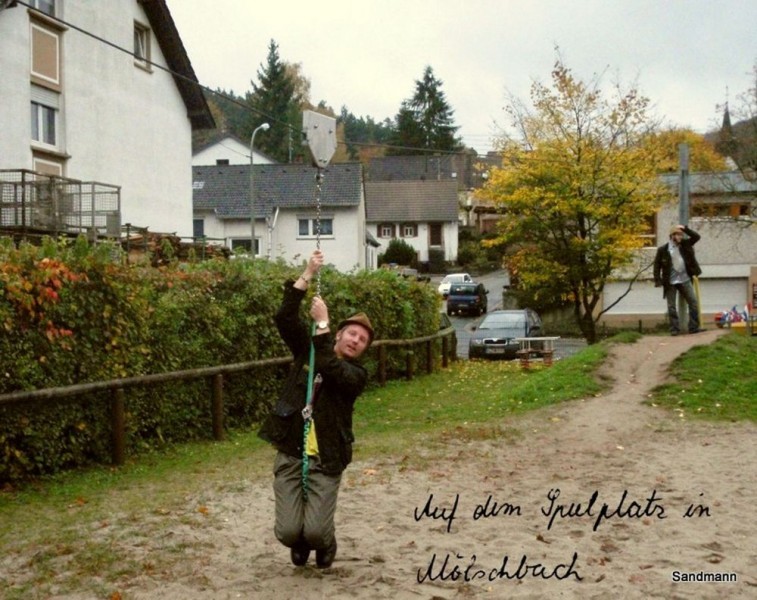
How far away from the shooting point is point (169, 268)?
40.9ft

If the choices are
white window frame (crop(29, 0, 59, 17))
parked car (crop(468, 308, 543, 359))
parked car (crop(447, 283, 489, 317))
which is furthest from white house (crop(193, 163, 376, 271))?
white window frame (crop(29, 0, 59, 17))

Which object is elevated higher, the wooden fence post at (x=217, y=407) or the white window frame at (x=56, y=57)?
the white window frame at (x=56, y=57)

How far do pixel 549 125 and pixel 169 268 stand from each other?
20.5 meters

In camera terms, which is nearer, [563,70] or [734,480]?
[734,480]

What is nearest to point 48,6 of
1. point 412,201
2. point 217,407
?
point 217,407

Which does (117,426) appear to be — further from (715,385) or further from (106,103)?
(106,103)

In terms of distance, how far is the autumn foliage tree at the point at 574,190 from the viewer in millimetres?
29438

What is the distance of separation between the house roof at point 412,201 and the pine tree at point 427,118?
2412cm

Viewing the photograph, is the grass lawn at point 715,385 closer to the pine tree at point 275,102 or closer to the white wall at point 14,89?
the white wall at point 14,89

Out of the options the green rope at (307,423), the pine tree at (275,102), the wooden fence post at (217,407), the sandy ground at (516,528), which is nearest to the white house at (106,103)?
the wooden fence post at (217,407)

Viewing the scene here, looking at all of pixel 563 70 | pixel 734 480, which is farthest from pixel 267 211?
pixel 734 480

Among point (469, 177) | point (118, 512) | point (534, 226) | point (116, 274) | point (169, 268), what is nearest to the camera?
point (118, 512)

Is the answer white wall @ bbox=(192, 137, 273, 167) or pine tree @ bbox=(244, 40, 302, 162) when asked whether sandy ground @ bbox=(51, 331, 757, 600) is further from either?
A: pine tree @ bbox=(244, 40, 302, 162)

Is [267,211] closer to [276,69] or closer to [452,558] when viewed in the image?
[276,69]
